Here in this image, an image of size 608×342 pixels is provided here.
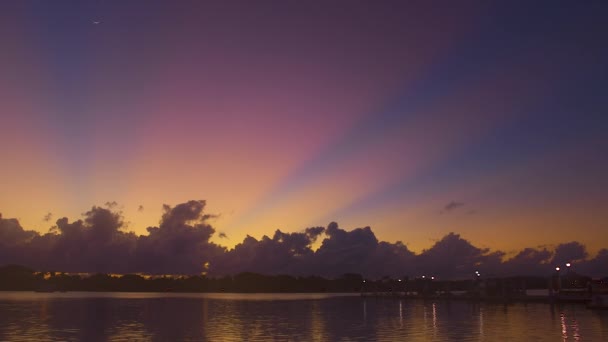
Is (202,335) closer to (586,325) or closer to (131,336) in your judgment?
(131,336)

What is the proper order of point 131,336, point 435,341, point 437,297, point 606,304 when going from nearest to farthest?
point 435,341, point 131,336, point 606,304, point 437,297

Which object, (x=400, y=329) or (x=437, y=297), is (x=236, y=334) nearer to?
(x=400, y=329)

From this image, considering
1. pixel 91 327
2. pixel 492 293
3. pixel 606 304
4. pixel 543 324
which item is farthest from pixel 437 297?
pixel 91 327

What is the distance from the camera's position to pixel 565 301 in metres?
119

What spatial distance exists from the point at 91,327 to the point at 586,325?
58.0 metres

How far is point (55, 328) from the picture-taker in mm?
64438

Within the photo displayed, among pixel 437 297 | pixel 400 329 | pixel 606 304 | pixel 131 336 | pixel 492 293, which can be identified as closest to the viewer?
pixel 131 336

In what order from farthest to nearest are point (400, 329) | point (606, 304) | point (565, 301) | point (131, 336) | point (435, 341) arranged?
1. point (565, 301)
2. point (606, 304)
3. point (400, 329)
4. point (131, 336)
5. point (435, 341)

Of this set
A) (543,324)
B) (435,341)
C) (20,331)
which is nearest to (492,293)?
(543,324)

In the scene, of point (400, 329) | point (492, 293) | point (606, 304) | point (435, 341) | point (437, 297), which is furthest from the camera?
point (437, 297)

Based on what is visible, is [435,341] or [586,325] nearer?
[435,341]

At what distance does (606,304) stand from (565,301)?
2351 centimetres

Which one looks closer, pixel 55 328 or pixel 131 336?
pixel 131 336

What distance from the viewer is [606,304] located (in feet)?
315
